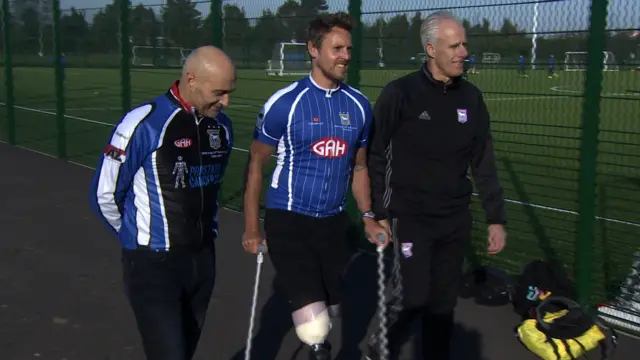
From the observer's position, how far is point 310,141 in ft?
14.1

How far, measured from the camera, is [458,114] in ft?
14.9

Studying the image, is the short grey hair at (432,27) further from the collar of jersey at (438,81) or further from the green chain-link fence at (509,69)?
the green chain-link fence at (509,69)

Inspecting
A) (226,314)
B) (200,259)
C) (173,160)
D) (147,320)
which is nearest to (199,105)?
(173,160)

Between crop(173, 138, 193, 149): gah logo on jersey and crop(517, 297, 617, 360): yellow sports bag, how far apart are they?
9.91 feet

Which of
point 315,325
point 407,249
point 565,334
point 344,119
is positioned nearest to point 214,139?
point 344,119

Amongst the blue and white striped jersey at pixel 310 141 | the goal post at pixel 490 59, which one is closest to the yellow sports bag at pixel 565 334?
the blue and white striped jersey at pixel 310 141

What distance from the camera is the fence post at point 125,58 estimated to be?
12.4m

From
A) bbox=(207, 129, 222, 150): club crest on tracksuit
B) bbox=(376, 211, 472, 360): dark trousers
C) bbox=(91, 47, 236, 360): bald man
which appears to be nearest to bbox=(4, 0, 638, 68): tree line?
bbox=(376, 211, 472, 360): dark trousers

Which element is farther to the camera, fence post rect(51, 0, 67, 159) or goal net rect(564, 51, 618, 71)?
fence post rect(51, 0, 67, 159)

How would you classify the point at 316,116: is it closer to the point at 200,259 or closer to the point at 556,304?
the point at 200,259

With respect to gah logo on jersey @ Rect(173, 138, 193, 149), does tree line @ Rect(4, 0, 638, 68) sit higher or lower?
higher

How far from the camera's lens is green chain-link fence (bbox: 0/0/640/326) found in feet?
19.7

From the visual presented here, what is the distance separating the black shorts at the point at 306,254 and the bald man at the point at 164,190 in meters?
0.58

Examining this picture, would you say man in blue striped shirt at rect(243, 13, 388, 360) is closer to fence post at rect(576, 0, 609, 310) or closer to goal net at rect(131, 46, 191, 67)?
fence post at rect(576, 0, 609, 310)
